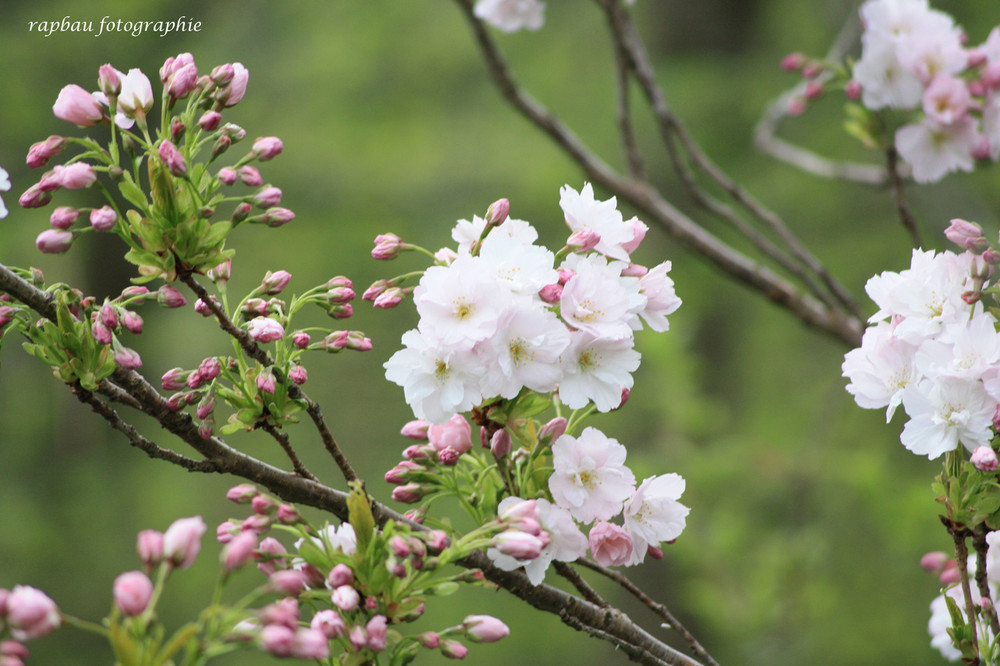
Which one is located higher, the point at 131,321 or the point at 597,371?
the point at 131,321

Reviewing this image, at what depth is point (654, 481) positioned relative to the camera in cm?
148

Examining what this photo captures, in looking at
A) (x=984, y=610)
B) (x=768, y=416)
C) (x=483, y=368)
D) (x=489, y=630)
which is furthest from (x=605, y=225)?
(x=768, y=416)

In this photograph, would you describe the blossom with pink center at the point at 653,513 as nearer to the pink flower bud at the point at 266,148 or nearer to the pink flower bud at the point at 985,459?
the pink flower bud at the point at 985,459

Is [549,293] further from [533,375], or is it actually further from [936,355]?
[936,355]

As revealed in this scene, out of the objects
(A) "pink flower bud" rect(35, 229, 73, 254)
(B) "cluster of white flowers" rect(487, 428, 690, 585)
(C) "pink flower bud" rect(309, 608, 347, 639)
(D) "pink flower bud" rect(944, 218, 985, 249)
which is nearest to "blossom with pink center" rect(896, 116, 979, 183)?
(D) "pink flower bud" rect(944, 218, 985, 249)

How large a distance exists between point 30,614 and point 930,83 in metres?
2.38

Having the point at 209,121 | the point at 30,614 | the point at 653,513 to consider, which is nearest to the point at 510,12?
the point at 209,121

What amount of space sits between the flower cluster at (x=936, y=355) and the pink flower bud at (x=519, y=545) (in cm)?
60

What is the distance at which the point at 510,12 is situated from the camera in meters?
2.89

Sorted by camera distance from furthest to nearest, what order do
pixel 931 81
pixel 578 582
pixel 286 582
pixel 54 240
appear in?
pixel 931 81 → pixel 578 582 → pixel 54 240 → pixel 286 582

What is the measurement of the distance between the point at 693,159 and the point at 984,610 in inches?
72.1

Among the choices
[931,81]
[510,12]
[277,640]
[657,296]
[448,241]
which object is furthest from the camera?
[448,241]

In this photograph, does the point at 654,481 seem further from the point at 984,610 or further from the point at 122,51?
A: the point at 122,51

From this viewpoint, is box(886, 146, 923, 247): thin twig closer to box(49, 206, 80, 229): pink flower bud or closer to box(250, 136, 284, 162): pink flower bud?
box(250, 136, 284, 162): pink flower bud
